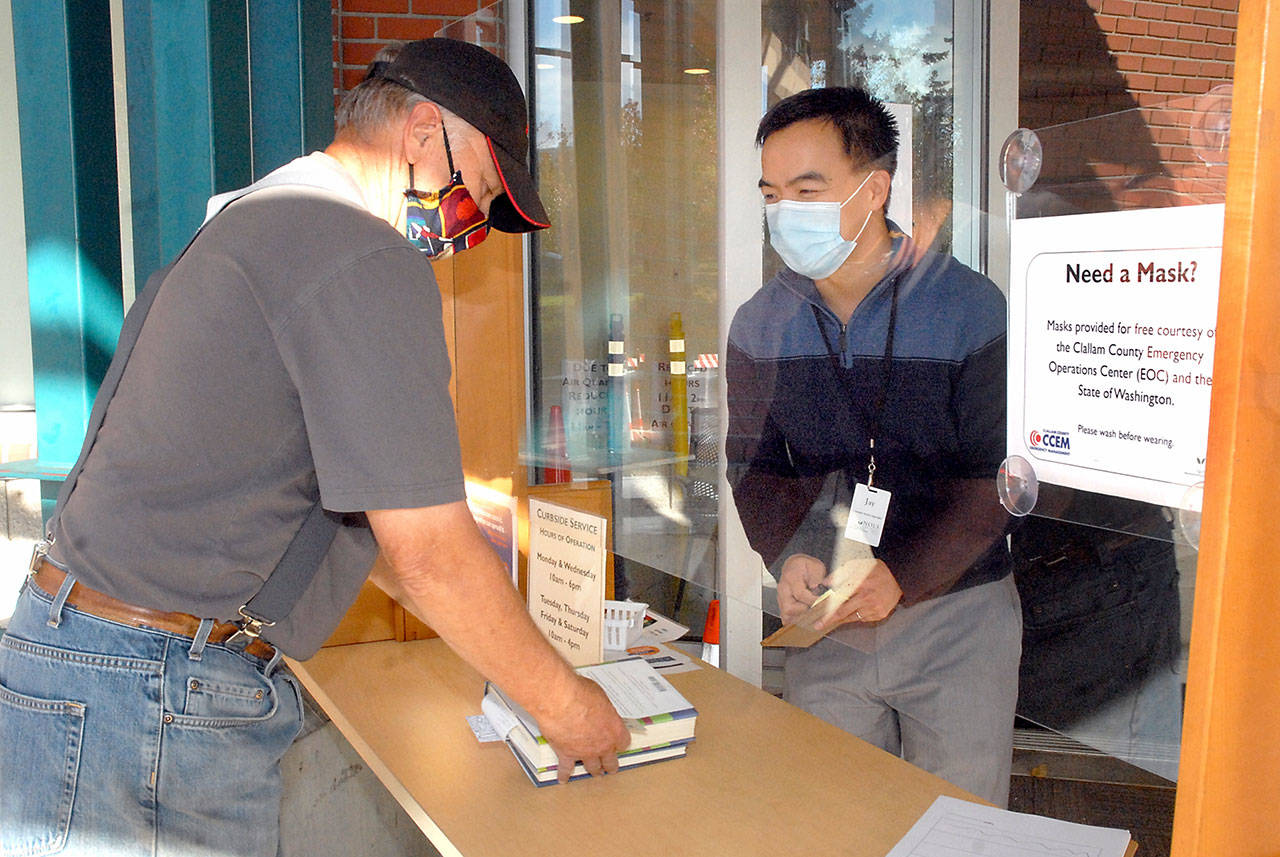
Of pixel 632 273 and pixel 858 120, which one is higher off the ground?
pixel 858 120

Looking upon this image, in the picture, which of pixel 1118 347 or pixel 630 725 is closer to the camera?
pixel 1118 347

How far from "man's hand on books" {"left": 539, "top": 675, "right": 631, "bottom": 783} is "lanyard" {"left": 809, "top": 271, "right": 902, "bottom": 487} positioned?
65 cm

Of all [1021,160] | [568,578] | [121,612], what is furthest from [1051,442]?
[121,612]

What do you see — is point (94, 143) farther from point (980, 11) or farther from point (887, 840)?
point (887, 840)

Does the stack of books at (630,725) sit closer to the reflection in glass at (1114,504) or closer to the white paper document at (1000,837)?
the white paper document at (1000,837)

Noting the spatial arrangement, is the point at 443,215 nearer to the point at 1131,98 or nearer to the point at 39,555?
the point at 39,555

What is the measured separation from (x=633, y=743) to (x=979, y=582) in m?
0.61

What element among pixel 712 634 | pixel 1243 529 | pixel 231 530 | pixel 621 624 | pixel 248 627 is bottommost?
pixel 712 634

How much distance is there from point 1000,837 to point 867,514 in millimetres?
Result: 676

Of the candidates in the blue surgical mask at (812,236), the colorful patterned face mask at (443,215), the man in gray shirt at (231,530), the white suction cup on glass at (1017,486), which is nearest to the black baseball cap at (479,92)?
the colorful patterned face mask at (443,215)

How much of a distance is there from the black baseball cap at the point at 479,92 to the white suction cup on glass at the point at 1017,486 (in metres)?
0.82

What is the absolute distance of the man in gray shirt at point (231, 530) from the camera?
113 centimetres

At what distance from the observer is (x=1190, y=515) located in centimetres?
113

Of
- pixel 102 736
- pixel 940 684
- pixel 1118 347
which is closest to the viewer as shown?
pixel 1118 347
